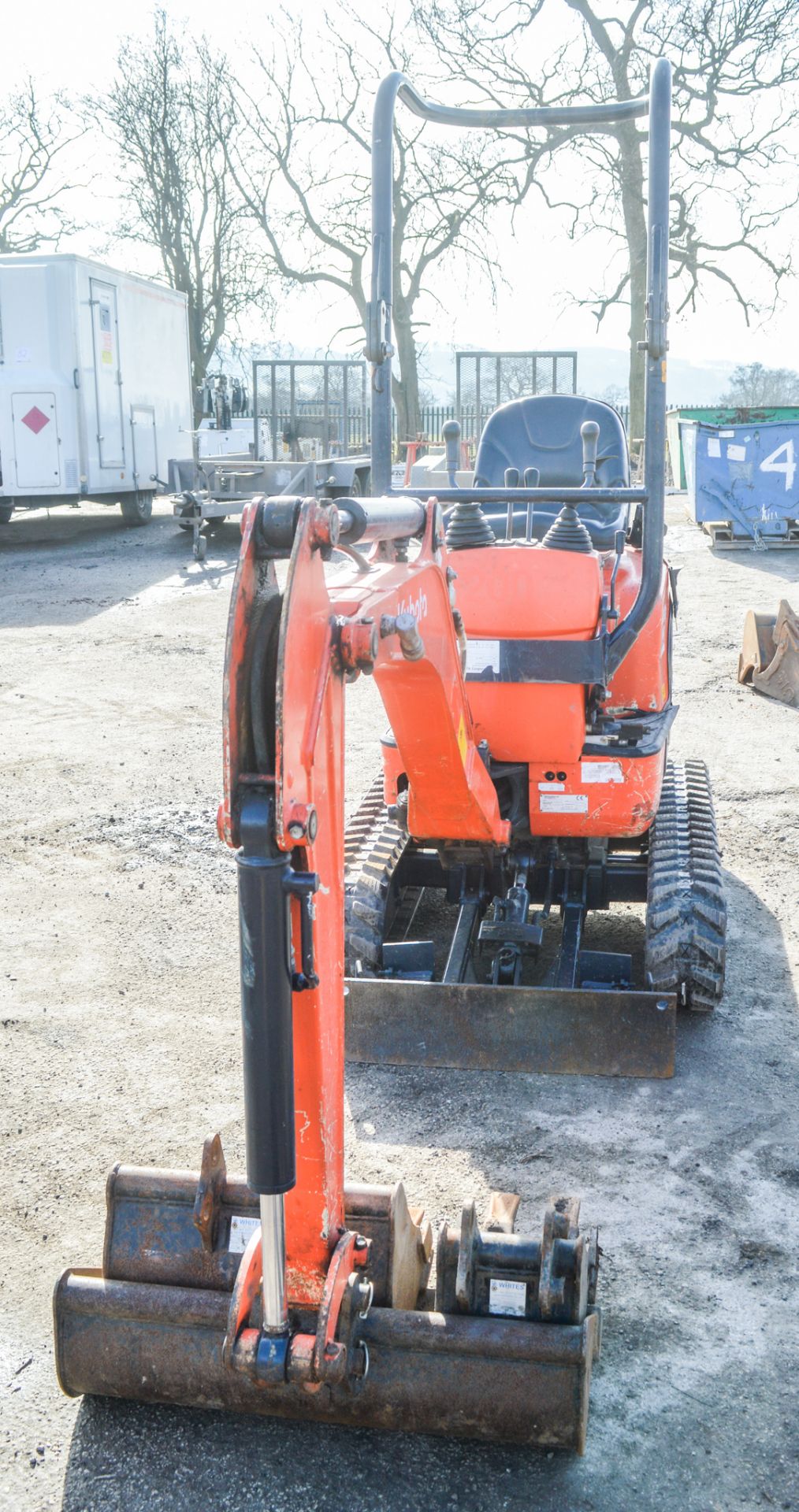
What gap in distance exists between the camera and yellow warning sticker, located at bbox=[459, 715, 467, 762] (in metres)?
3.74

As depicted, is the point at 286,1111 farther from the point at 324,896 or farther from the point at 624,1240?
the point at 624,1240

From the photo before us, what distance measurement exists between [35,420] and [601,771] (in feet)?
43.9

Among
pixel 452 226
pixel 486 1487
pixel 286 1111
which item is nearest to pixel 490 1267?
pixel 486 1487

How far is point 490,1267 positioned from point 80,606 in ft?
38.2

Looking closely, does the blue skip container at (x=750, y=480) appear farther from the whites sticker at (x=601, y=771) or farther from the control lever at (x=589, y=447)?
the whites sticker at (x=601, y=771)

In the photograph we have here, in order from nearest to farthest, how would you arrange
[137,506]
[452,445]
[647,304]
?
[647,304], [452,445], [137,506]

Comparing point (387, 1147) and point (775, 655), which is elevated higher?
point (775, 655)

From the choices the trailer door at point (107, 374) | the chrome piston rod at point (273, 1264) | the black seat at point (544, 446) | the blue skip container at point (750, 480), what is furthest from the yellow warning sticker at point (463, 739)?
the trailer door at point (107, 374)

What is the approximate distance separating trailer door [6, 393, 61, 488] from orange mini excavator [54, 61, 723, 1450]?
12202 mm

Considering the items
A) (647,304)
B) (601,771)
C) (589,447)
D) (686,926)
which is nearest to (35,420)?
(589,447)

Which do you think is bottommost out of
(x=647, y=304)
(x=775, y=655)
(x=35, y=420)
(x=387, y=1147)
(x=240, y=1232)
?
(x=387, y=1147)

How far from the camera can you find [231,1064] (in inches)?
181

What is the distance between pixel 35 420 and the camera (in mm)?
16312

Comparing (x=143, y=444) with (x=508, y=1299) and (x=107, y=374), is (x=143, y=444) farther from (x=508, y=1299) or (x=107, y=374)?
(x=508, y=1299)
